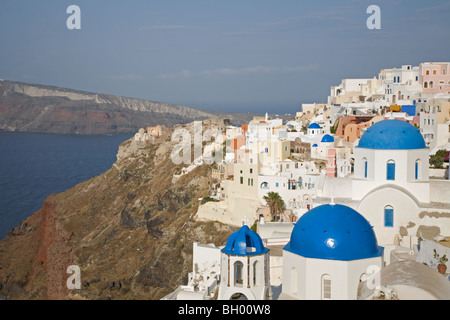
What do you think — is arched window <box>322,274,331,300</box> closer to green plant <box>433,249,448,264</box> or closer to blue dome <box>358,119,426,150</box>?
green plant <box>433,249,448,264</box>

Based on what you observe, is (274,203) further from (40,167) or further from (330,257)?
(40,167)

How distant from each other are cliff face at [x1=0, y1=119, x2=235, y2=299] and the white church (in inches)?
530

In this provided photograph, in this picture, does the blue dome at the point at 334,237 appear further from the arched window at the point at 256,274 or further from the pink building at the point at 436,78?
the pink building at the point at 436,78

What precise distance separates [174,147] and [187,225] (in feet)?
86.5

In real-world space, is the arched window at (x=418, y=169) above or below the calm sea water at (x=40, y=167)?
above

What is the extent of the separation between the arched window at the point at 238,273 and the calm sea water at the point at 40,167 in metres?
67.1

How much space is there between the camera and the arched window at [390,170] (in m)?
21.0

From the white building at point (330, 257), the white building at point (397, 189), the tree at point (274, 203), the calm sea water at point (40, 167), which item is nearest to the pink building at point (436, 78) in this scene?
the tree at point (274, 203)

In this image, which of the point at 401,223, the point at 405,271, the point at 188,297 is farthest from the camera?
the point at 401,223

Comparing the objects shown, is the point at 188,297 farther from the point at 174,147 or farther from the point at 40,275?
the point at 174,147

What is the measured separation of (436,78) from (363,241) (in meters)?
34.9

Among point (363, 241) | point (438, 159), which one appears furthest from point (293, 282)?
point (438, 159)

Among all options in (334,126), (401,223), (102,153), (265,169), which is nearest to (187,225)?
(265,169)
